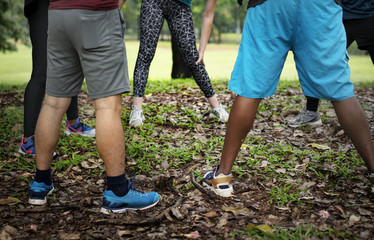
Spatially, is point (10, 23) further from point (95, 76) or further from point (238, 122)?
point (238, 122)

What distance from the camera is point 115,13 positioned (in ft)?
7.30

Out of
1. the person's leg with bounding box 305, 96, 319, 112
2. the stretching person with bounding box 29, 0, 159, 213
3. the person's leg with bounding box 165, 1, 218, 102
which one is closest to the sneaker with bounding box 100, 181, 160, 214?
the stretching person with bounding box 29, 0, 159, 213

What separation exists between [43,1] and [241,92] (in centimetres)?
225

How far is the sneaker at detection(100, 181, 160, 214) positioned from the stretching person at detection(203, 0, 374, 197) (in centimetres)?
78

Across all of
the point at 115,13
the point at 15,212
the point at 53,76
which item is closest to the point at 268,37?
the point at 115,13

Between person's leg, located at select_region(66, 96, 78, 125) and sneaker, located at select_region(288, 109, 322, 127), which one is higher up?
sneaker, located at select_region(288, 109, 322, 127)

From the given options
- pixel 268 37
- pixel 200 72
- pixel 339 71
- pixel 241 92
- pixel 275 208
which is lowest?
pixel 275 208

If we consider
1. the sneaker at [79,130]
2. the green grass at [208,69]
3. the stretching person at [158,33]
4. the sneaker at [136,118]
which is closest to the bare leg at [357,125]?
the stretching person at [158,33]

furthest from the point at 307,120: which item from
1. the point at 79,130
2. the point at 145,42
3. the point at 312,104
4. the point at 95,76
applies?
the point at 95,76

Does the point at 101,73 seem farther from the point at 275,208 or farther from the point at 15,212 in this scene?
the point at 275,208

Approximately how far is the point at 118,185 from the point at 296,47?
161cm

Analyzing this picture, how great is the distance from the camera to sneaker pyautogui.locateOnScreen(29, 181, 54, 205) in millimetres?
2613

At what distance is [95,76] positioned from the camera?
7.26ft

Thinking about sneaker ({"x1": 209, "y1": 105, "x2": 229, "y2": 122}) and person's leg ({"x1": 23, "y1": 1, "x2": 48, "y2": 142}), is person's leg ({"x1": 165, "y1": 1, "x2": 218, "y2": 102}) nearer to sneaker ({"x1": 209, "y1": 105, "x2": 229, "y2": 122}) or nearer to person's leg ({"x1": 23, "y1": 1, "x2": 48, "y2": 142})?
sneaker ({"x1": 209, "y1": 105, "x2": 229, "y2": 122})
